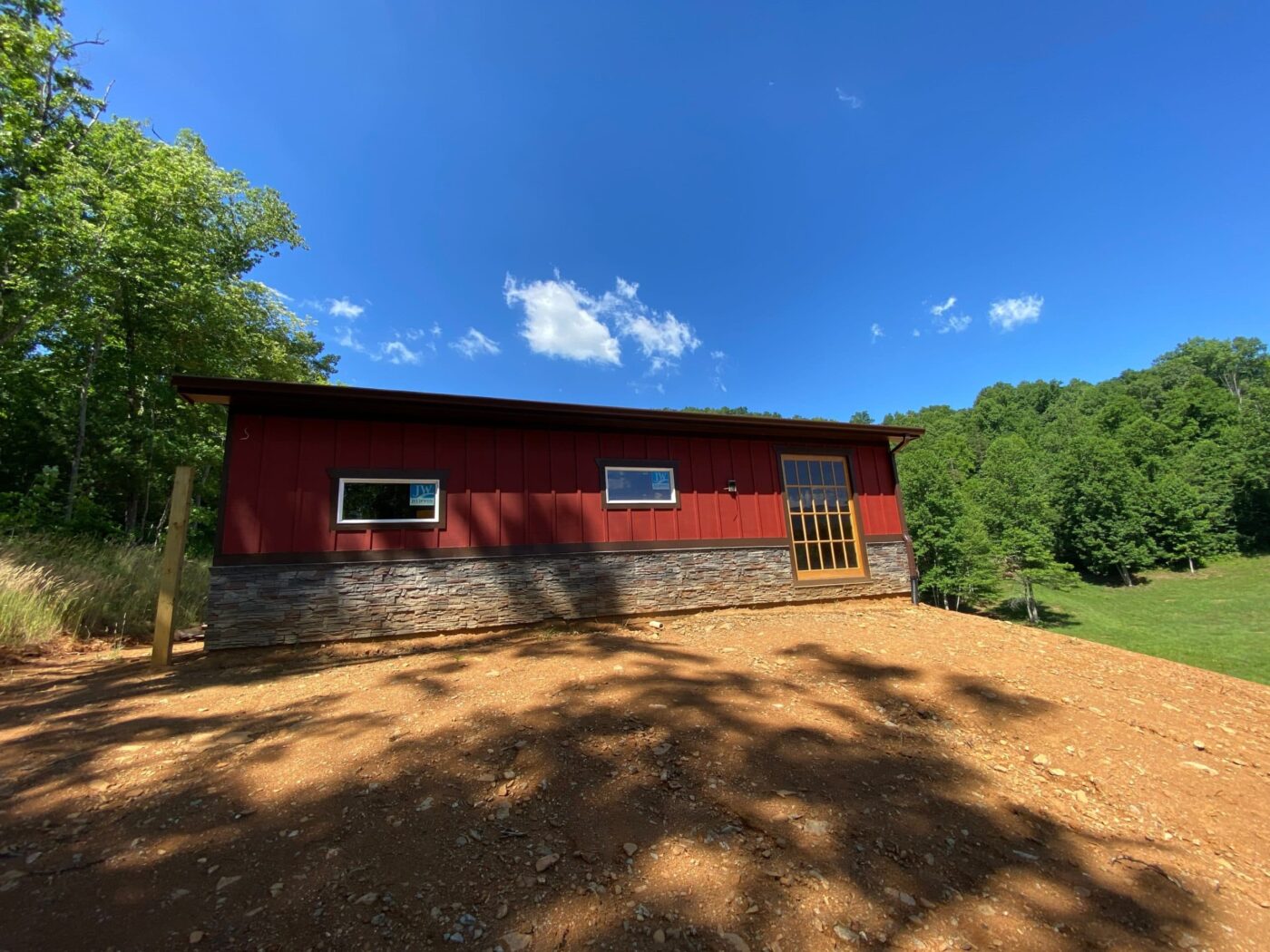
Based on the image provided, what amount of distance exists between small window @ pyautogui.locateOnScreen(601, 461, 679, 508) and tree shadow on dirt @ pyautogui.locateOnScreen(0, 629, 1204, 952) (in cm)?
376

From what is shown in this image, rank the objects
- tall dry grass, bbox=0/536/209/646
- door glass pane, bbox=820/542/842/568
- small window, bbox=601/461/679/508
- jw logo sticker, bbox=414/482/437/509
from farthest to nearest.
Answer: door glass pane, bbox=820/542/842/568 < small window, bbox=601/461/679/508 < jw logo sticker, bbox=414/482/437/509 < tall dry grass, bbox=0/536/209/646

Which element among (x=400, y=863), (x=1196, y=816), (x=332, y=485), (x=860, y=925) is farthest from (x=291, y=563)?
(x=1196, y=816)

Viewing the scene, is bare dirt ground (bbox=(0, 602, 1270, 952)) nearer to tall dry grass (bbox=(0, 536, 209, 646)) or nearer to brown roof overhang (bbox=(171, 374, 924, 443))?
tall dry grass (bbox=(0, 536, 209, 646))

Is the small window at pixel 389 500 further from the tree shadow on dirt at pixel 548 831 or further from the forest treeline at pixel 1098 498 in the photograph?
the forest treeline at pixel 1098 498

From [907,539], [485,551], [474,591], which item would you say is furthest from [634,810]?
[907,539]

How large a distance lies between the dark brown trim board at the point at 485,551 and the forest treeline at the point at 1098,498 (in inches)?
839

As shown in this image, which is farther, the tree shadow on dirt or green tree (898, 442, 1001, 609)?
green tree (898, 442, 1001, 609)

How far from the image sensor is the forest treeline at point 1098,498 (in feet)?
81.8

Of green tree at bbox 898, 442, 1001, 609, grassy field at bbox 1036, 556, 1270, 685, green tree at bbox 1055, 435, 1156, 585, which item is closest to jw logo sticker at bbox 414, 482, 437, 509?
grassy field at bbox 1036, 556, 1270, 685

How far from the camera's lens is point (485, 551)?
6.49 meters

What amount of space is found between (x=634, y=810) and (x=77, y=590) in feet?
28.8

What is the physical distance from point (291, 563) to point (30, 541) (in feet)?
19.1

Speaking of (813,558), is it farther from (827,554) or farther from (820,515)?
(820,515)

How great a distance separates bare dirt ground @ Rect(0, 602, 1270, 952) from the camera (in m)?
1.83
